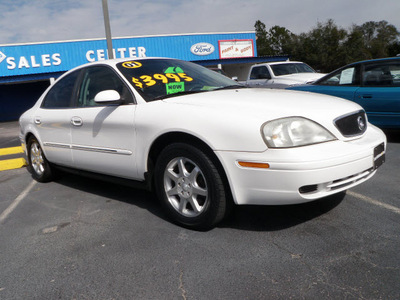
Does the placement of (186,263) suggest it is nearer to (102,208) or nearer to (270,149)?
(270,149)

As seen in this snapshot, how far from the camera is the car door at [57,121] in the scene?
4.03 m

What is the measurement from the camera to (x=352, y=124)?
2.86 m

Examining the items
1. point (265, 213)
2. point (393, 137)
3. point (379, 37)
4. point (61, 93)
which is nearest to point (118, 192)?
point (61, 93)

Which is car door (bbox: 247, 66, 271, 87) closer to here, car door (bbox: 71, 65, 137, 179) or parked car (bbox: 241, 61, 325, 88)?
parked car (bbox: 241, 61, 325, 88)

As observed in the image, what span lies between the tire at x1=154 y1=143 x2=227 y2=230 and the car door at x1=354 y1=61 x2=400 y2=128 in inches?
159

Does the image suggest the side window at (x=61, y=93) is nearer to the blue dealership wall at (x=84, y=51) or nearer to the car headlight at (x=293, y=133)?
the car headlight at (x=293, y=133)

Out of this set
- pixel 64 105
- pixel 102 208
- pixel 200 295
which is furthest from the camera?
pixel 64 105

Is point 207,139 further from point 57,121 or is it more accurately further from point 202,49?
point 202,49

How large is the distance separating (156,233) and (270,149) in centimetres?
120

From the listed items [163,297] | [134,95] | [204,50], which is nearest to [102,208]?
[134,95]

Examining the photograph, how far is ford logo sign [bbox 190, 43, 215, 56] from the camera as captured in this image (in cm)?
2821

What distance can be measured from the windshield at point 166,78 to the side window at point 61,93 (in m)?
0.88

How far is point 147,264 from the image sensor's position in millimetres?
2438

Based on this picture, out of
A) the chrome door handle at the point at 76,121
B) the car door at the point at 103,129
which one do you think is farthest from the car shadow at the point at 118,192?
the chrome door handle at the point at 76,121
